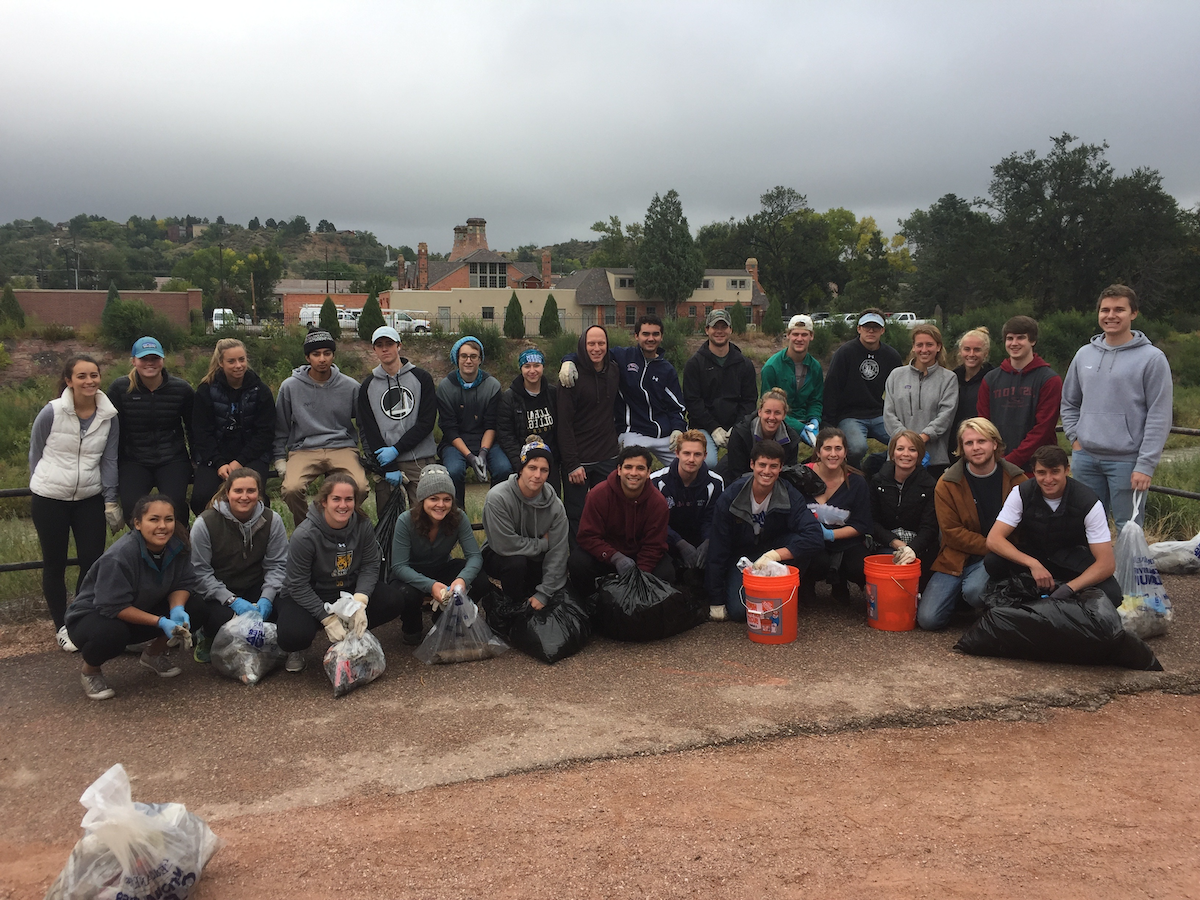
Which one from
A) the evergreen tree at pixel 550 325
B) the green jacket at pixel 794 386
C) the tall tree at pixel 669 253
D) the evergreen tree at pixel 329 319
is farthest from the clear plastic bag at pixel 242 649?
the tall tree at pixel 669 253

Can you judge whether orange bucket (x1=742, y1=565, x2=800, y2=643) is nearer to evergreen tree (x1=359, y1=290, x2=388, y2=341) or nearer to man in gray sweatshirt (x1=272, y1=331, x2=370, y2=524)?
man in gray sweatshirt (x1=272, y1=331, x2=370, y2=524)

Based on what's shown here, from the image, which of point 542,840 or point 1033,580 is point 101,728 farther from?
point 1033,580

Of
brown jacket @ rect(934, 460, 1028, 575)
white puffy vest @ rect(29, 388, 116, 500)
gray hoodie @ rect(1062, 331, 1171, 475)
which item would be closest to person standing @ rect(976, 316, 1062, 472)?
gray hoodie @ rect(1062, 331, 1171, 475)

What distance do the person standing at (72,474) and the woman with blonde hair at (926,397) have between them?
5213 millimetres

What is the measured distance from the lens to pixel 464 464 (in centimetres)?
640

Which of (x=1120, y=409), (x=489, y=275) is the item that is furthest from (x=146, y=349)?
(x=489, y=275)

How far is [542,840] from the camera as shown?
317 cm

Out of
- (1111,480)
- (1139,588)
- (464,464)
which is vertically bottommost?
(1139,588)

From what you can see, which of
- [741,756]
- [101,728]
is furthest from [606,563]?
[101,728]

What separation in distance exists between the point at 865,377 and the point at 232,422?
459 centimetres

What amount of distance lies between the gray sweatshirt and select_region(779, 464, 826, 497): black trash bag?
10.5 ft

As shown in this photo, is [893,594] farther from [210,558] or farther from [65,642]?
[65,642]

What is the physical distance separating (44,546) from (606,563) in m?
3.37

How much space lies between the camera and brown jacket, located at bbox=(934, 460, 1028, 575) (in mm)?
5355
